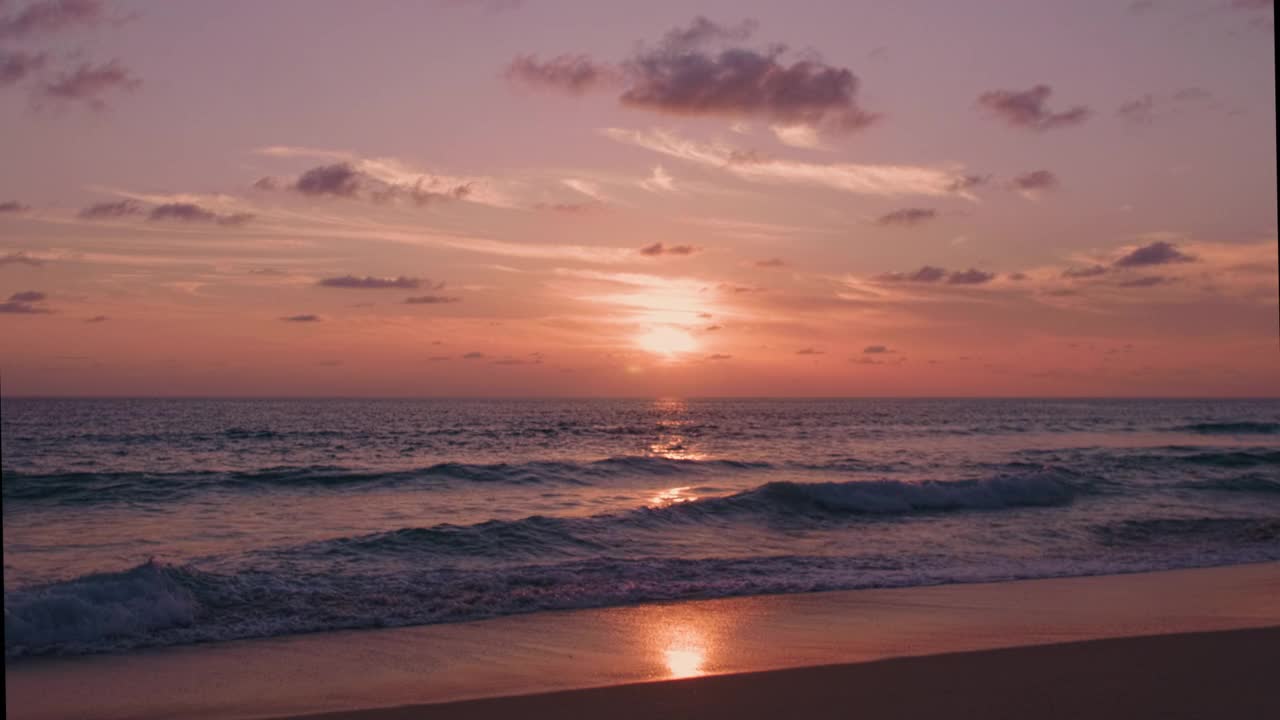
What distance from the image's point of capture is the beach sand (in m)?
6.90

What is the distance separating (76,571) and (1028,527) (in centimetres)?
1656

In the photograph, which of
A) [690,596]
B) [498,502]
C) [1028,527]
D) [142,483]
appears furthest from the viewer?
[142,483]

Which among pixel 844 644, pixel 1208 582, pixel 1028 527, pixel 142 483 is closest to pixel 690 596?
pixel 844 644

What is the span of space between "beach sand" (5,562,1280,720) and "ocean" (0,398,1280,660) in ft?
3.57

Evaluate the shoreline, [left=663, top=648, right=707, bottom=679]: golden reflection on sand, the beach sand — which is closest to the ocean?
the beach sand

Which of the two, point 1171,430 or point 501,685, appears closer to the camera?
point 501,685

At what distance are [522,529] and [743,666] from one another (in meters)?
9.21

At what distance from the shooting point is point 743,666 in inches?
324

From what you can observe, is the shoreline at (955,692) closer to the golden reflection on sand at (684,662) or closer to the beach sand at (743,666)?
the beach sand at (743,666)

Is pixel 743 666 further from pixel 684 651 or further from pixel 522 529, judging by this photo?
pixel 522 529

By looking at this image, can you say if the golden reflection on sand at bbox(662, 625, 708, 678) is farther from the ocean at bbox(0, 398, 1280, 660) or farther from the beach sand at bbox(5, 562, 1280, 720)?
the ocean at bbox(0, 398, 1280, 660)

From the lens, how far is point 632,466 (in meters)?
30.3

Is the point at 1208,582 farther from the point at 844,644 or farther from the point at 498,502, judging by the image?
the point at 498,502

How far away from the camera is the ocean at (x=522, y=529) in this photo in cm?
1138
